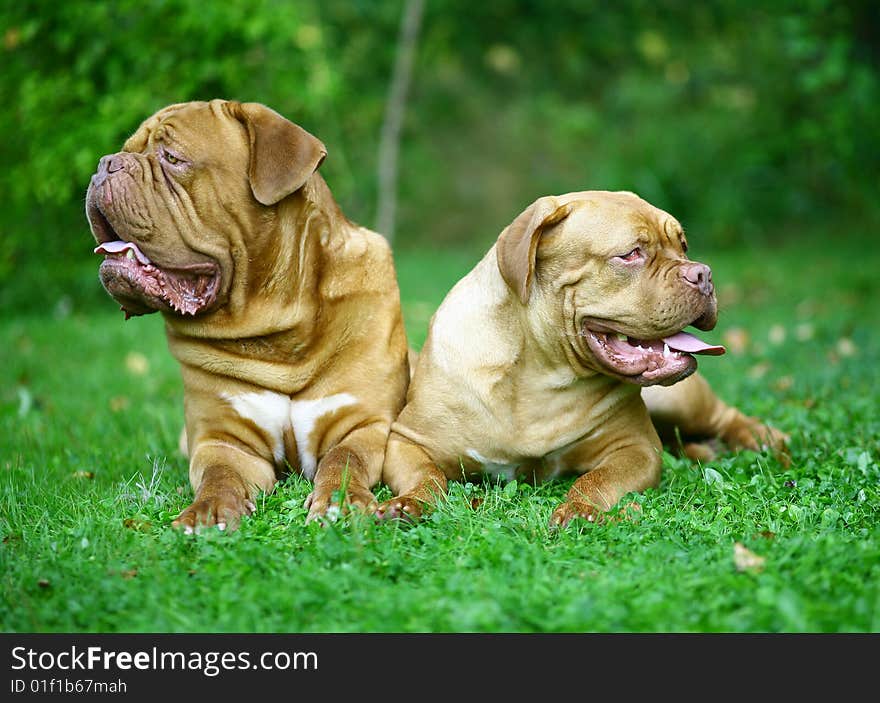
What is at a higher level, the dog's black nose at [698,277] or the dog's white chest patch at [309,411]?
the dog's black nose at [698,277]

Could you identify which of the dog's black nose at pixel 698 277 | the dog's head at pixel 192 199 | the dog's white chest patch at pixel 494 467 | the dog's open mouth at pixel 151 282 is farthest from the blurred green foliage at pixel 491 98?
the dog's open mouth at pixel 151 282

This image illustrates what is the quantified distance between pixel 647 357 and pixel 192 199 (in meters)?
1.79

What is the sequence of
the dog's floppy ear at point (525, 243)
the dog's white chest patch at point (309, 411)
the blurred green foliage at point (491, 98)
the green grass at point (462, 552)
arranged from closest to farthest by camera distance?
the green grass at point (462, 552)
the dog's floppy ear at point (525, 243)
the dog's white chest patch at point (309, 411)
the blurred green foliage at point (491, 98)

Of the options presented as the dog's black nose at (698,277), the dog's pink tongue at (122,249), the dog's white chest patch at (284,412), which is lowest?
the dog's white chest patch at (284,412)

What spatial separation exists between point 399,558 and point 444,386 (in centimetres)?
114

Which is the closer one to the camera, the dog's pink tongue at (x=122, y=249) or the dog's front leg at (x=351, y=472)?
the dog's front leg at (x=351, y=472)

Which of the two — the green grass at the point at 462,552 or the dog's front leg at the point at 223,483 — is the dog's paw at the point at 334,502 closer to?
the green grass at the point at 462,552

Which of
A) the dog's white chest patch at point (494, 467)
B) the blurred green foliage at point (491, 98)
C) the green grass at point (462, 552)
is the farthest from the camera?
the blurred green foliage at point (491, 98)

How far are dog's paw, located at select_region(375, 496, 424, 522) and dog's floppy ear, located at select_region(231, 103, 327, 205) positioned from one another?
4.03 ft

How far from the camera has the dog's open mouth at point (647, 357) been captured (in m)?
3.81

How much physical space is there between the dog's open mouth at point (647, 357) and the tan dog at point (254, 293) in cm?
96

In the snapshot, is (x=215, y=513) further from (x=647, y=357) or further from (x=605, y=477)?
(x=647, y=357)

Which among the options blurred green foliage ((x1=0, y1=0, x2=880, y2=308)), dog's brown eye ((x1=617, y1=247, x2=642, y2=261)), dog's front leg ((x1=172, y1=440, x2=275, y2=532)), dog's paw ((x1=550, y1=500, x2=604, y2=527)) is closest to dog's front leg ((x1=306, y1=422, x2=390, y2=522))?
dog's front leg ((x1=172, y1=440, x2=275, y2=532))

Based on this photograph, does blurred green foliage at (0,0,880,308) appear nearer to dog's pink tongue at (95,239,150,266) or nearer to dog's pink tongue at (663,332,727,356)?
dog's pink tongue at (663,332,727,356)
